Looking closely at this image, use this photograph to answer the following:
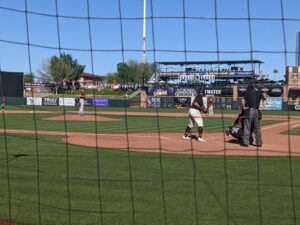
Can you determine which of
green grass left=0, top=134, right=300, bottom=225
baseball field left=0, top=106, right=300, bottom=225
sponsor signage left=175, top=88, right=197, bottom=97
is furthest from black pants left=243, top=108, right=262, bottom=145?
sponsor signage left=175, top=88, right=197, bottom=97

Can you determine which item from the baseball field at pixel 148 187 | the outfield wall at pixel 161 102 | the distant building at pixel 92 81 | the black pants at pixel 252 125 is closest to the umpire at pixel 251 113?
the black pants at pixel 252 125

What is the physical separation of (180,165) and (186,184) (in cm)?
185

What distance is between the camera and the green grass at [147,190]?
5219 mm

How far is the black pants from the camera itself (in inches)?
447

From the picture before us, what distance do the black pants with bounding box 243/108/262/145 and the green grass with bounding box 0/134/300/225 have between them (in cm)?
194

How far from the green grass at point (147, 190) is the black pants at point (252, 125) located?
1.94 m

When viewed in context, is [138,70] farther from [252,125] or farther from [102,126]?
[252,125]

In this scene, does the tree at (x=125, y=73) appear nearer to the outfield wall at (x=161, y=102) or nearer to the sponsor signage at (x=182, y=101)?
the outfield wall at (x=161, y=102)

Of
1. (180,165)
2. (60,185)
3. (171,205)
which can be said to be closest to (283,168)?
(180,165)

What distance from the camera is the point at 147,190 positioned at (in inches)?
255

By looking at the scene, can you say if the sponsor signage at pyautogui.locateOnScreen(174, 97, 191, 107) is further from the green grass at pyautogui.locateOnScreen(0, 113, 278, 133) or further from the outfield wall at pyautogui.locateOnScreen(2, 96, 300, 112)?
the green grass at pyautogui.locateOnScreen(0, 113, 278, 133)

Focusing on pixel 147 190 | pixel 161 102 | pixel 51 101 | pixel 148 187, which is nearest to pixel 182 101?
→ pixel 161 102

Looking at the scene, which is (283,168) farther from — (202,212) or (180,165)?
(202,212)

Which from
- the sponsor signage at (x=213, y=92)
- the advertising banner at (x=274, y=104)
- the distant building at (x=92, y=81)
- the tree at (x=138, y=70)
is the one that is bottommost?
the advertising banner at (x=274, y=104)
